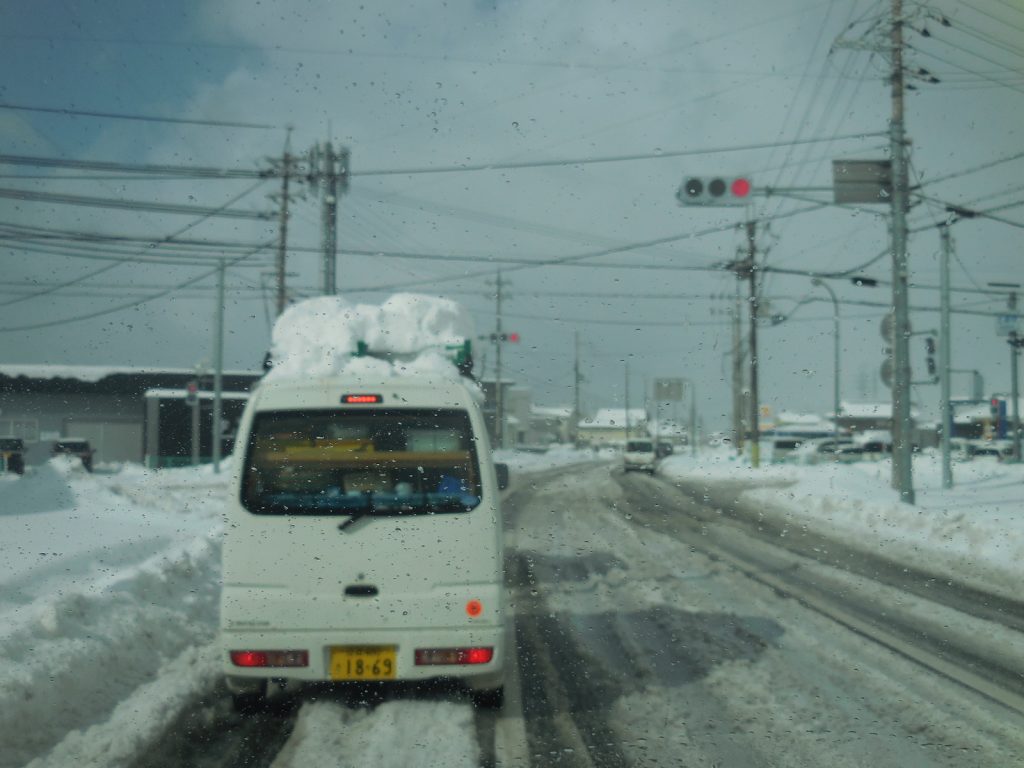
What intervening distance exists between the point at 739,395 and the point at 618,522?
28.0 metres

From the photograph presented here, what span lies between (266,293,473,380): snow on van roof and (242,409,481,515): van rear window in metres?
3.75

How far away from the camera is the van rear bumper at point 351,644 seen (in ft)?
17.3

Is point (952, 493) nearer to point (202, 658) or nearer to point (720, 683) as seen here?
point (720, 683)

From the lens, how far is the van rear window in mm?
5457

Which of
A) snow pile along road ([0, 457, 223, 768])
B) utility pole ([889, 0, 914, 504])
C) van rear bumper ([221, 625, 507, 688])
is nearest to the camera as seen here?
snow pile along road ([0, 457, 223, 768])

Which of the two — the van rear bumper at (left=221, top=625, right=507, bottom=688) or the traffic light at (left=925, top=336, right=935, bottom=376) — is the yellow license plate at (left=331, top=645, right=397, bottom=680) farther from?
the traffic light at (left=925, top=336, right=935, bottom=376)

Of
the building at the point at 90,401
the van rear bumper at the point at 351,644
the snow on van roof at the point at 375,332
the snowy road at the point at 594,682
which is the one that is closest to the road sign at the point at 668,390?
the building at the point at 90,401

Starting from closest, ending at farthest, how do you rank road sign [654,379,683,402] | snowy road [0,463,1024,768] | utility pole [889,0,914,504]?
snowy road [0,463,1024,768], utility pole [889,0,914,504], road sign [654,379,683,402]

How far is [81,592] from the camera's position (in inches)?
302

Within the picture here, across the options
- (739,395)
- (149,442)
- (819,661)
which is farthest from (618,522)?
(149,442)

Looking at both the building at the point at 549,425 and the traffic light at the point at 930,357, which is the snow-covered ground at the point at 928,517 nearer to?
the traffic light at the point at 930,357

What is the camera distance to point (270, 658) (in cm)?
528

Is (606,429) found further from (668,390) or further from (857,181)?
(857,181)

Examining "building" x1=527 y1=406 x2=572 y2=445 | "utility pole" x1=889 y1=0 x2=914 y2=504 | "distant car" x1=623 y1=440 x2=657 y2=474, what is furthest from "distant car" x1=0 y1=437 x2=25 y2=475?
"building" x1=527 y1=406 x2=572 y2=445
